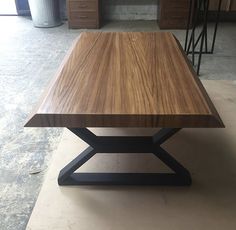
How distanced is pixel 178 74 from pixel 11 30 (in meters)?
3.14

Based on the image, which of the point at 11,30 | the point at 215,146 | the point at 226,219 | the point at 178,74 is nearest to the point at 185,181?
the point at 226,219

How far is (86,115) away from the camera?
3.32ft

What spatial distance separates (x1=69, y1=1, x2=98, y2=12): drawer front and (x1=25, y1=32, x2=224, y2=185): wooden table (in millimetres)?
2215

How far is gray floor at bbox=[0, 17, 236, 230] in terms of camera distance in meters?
A: 1.37

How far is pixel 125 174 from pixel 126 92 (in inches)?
17.3

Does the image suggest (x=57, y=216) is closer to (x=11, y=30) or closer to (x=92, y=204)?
(x=92, y=204)

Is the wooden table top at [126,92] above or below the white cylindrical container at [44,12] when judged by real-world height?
above

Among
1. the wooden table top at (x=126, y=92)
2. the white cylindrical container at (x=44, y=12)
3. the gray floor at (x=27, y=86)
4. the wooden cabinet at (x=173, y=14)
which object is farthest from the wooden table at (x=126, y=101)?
the white cylindrical container at (x=44, y=12)

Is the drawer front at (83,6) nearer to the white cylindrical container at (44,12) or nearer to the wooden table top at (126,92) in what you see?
the white cylindrical container at (44,12)

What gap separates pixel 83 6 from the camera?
12.3 ft

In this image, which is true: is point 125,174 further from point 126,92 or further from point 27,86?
point 27,86

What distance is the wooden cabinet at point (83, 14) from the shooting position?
146 inches

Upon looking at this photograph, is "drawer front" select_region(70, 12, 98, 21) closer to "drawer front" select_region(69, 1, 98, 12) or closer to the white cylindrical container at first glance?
"drawer front" select_region(69, 1, 98, 12)

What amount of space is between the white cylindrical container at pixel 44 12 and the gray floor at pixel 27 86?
0.39 ft
